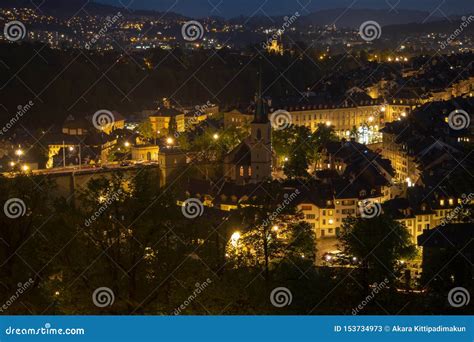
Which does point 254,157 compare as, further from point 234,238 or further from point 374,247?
point 374,247

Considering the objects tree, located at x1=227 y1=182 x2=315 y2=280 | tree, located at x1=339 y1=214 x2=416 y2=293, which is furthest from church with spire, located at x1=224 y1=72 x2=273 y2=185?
tree, located at x1=227 y1=182 x2=315 y2=280

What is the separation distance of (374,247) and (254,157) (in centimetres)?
433

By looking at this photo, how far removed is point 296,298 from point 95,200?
1034mm

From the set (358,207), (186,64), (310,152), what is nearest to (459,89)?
(186,64)

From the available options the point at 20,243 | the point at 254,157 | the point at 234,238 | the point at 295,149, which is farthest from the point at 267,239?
the point at 295,149

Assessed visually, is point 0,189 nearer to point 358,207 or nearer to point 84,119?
point 358,207

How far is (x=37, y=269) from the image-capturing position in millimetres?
3674

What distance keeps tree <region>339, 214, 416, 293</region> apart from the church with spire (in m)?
3.21

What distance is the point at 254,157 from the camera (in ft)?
30.6

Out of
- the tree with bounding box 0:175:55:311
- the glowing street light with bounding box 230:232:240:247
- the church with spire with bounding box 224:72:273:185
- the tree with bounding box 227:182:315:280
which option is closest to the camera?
the tree with bounding box 0:175:55:311

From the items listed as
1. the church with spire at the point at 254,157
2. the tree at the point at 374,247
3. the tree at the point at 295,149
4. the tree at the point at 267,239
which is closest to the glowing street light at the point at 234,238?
the tree at the point at 267,239

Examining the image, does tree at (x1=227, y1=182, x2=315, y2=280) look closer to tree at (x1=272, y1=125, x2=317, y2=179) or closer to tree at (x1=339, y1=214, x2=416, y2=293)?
tree at (x1=339, y1=214, x2=416, y2=293)

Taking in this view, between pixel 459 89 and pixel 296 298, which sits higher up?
→ pixel 459 89

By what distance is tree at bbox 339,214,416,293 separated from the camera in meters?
4.41
